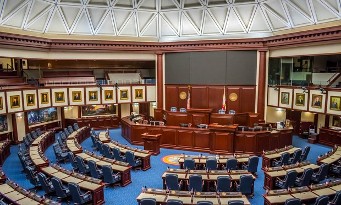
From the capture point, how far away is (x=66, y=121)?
22.7 m

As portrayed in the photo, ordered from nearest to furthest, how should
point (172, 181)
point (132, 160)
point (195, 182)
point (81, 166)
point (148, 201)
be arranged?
1. point (148, 201)
2. point (195, 182)
3. point (172, 181)
4. point (81, 166)
5. point (132, 160)

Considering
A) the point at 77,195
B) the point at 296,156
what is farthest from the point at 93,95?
the point at 296,156

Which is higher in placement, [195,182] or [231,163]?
[231,163]

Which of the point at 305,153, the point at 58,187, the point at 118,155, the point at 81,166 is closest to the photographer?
the point at 58,187

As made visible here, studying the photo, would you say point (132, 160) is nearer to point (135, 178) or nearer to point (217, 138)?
point (135, 178)

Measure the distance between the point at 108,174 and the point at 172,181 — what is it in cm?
276

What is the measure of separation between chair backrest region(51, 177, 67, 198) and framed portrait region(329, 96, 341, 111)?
14.9 m

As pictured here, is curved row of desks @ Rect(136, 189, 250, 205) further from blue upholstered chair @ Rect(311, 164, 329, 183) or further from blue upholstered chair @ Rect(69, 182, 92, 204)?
blue upholstered chair @ Rect(311, 164, 329, 183)

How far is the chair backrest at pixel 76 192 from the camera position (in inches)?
348

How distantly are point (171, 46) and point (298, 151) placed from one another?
13478 millimetres

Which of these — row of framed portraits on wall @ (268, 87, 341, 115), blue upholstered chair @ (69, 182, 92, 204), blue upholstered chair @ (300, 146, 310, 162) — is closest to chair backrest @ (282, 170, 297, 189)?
blue upholstered chair @ (300, 146, 310, 162)

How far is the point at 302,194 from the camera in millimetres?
8586

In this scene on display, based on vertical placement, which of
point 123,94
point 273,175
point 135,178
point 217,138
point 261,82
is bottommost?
point 135,178

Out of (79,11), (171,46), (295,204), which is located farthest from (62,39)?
(295,204)
